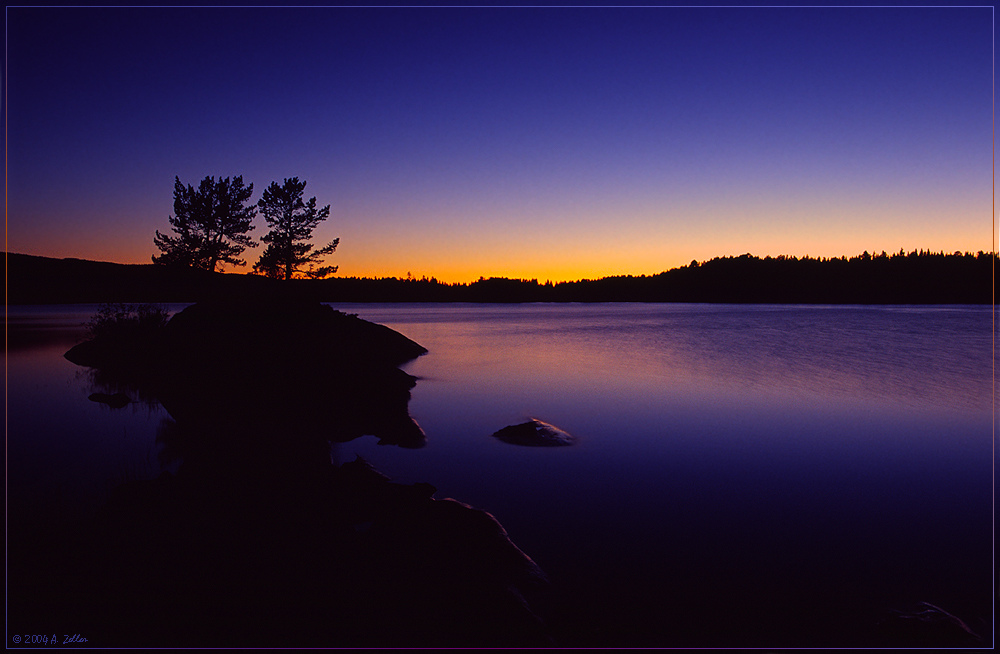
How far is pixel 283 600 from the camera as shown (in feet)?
16.7

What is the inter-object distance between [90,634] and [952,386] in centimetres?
3145

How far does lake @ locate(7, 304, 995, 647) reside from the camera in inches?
232

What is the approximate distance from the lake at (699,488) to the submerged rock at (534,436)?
1.87 feet

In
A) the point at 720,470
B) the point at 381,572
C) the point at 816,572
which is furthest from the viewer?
the point at 720,470

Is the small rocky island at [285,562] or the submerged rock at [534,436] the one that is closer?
the small rocky island at [285,562]

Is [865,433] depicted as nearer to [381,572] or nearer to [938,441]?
[938,441]

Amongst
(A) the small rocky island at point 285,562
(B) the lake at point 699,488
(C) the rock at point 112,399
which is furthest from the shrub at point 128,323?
(A) the small rocky island at point 285,562

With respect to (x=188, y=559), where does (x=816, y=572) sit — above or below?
below

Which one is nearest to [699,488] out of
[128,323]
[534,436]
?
[534,436]

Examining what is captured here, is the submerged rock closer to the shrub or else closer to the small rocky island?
the small rocky island

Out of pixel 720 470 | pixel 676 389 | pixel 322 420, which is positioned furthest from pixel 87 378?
pixel 676 389

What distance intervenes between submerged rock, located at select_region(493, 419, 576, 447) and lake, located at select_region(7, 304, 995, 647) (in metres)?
0.57

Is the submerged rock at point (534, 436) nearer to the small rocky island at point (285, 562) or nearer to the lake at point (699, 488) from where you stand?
the lake at point (699, 488)

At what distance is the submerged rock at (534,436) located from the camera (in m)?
12.6
